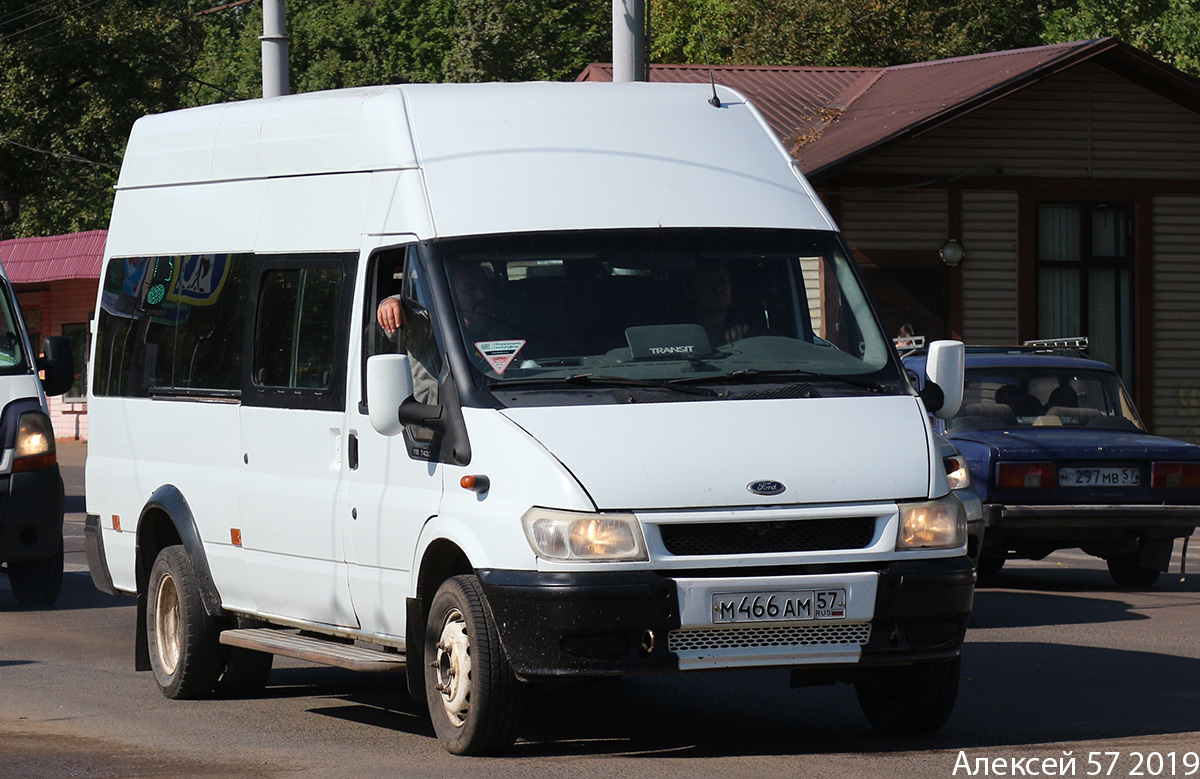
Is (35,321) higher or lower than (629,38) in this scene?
lower

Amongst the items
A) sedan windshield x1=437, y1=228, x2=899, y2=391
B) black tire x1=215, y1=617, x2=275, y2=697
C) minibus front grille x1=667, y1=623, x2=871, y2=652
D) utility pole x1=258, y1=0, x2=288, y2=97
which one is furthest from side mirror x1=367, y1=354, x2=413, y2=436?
utility pole x1=258, y1=0, x2=288, y2=97

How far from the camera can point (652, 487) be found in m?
7.05

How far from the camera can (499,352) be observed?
764 centimetres

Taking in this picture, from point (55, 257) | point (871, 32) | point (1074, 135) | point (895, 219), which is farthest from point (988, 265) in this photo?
point (55, 257)

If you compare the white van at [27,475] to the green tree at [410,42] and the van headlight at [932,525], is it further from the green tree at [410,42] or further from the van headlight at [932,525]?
the green tree at [410,42]

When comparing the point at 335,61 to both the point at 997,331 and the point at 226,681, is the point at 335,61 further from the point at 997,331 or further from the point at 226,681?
the point at 226,681

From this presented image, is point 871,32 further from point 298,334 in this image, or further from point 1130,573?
point 298,334

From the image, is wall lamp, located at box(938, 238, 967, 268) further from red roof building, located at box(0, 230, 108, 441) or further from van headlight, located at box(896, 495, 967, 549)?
red roof building, located at box(0, 230, 108, 441)

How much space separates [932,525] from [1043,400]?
7.30 meters

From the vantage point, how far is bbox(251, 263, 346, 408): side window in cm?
849

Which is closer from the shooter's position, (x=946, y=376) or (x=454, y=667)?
(x=454, y=667)

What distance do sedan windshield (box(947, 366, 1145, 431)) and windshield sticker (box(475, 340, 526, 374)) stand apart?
270 inches

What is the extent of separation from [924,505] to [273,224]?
333cm

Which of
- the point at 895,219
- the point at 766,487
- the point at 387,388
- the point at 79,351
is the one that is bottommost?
the point at 766,487
